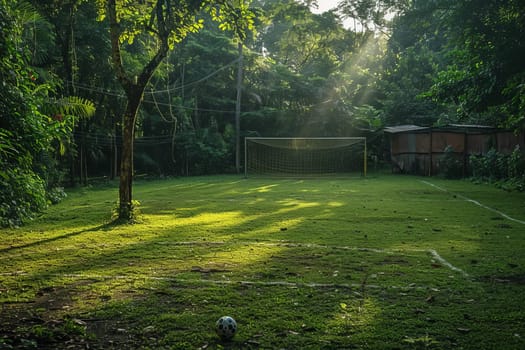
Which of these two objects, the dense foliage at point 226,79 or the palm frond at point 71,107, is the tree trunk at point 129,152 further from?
the palm frond at point 71,107

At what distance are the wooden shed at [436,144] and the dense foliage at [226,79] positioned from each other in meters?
0.92

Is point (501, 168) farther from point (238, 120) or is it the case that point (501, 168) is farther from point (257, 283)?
point (238, 120)

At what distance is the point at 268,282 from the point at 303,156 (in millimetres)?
22376

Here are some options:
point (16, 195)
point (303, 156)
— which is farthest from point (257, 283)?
point (303, 156)

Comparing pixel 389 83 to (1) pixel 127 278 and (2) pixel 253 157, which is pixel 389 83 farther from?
(1) pixel 127 278

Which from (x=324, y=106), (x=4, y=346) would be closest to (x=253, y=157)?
(x=324, y=106)

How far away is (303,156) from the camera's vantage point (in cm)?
2688

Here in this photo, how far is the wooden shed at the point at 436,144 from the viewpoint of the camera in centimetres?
1958

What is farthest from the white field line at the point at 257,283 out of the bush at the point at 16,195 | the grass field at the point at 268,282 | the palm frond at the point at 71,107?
the palm frond at the point at 71,107

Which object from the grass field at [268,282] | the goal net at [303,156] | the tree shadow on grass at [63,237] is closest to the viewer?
the grass field at [268,282]

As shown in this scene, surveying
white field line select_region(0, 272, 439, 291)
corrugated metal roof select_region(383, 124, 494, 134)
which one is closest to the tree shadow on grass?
white field line select_region(0, 272, 439, 291)

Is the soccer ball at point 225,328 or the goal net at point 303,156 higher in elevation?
the goal net at point 303,156

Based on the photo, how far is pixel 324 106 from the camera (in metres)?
29.4

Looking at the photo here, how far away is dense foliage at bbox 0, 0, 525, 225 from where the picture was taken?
900 centimetres
